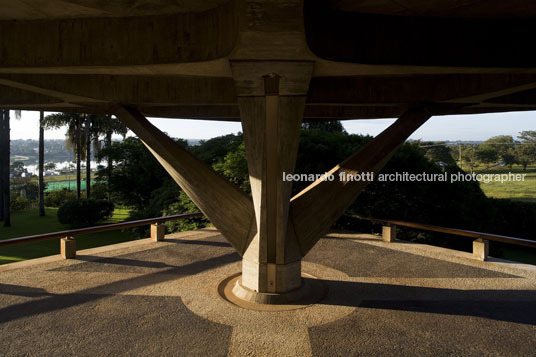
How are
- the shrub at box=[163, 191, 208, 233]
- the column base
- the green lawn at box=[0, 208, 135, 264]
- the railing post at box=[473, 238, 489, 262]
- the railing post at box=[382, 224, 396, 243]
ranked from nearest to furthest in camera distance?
the column base → the railing post at box=[473, 238, 489, 262] → the railing post at box=[382, 224, 396, 243] → the shrub at box=[163, 191, 208, 233] → the green lawn at box=[0, 208, 135, 264]

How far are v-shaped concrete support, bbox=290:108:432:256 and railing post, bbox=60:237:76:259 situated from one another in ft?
23.2

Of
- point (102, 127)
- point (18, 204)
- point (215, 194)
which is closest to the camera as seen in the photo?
point (215, 194)

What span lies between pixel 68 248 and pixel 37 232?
20.6m

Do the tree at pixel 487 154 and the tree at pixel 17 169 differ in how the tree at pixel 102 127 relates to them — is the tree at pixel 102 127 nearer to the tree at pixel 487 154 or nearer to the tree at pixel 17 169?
the tree at pixel 487 154

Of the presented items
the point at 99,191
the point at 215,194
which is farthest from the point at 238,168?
the point at 99,191

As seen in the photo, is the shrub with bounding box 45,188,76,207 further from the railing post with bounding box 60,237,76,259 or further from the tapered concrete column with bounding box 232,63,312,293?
the tapered concrete column with bounding box 232,63,312,293

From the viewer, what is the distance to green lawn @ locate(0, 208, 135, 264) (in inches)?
827

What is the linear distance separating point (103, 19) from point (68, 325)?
18.9 feet

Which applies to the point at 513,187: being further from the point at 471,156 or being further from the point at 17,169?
the point at 17,169

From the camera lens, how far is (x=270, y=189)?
800 centimetres

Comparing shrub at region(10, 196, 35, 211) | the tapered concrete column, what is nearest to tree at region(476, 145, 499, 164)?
the tapered concrete column

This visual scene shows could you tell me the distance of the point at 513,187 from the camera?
170 ft

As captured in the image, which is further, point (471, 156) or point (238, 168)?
point (471, 156)

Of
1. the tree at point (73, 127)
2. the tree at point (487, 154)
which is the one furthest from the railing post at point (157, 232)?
the tree at point (487, 154)
